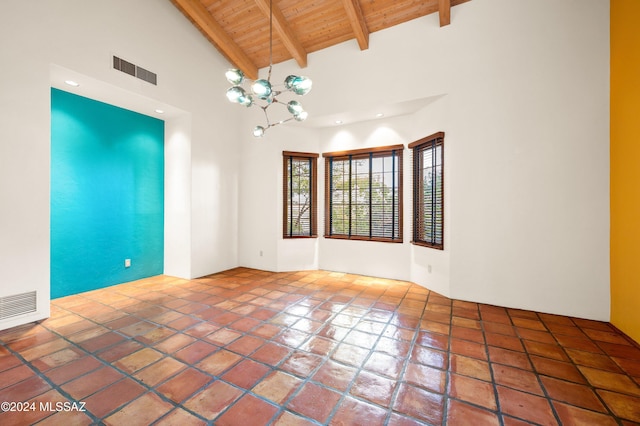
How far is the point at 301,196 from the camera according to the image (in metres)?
5.51

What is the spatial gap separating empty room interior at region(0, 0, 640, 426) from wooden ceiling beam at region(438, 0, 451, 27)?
0.04 meters

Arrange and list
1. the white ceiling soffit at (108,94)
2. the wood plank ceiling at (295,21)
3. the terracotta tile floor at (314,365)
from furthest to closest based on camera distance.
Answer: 1. the wood plank ceiling at (295,21)
2. the white ceiling soffit at (108,94)
3. the terracotta tile floor at (314,365)

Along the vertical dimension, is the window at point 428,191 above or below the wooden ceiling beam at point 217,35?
below

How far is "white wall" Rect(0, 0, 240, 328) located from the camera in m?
2.85

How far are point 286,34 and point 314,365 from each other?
502 centimetres

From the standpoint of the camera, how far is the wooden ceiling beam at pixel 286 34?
4.11 meters

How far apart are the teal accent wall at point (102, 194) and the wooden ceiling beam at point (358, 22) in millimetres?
4012

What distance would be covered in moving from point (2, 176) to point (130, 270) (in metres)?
2.36

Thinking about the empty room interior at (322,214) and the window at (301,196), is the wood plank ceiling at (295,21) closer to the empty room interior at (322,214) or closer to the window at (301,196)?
the empty room interior at (322,214)

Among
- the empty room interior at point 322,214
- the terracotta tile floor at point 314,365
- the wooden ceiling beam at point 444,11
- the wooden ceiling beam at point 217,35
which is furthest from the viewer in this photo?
the wooden ceiling beam at point 217,35

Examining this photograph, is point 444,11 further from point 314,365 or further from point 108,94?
point 108,94

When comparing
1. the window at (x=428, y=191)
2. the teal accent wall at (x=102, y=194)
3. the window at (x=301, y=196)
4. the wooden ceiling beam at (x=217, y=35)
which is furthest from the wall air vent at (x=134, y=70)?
the window at (x=428, y=191)

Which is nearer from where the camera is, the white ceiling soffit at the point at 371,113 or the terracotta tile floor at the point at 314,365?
the terracotta tile floor at the point at 314,365

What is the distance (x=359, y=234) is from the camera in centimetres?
523
